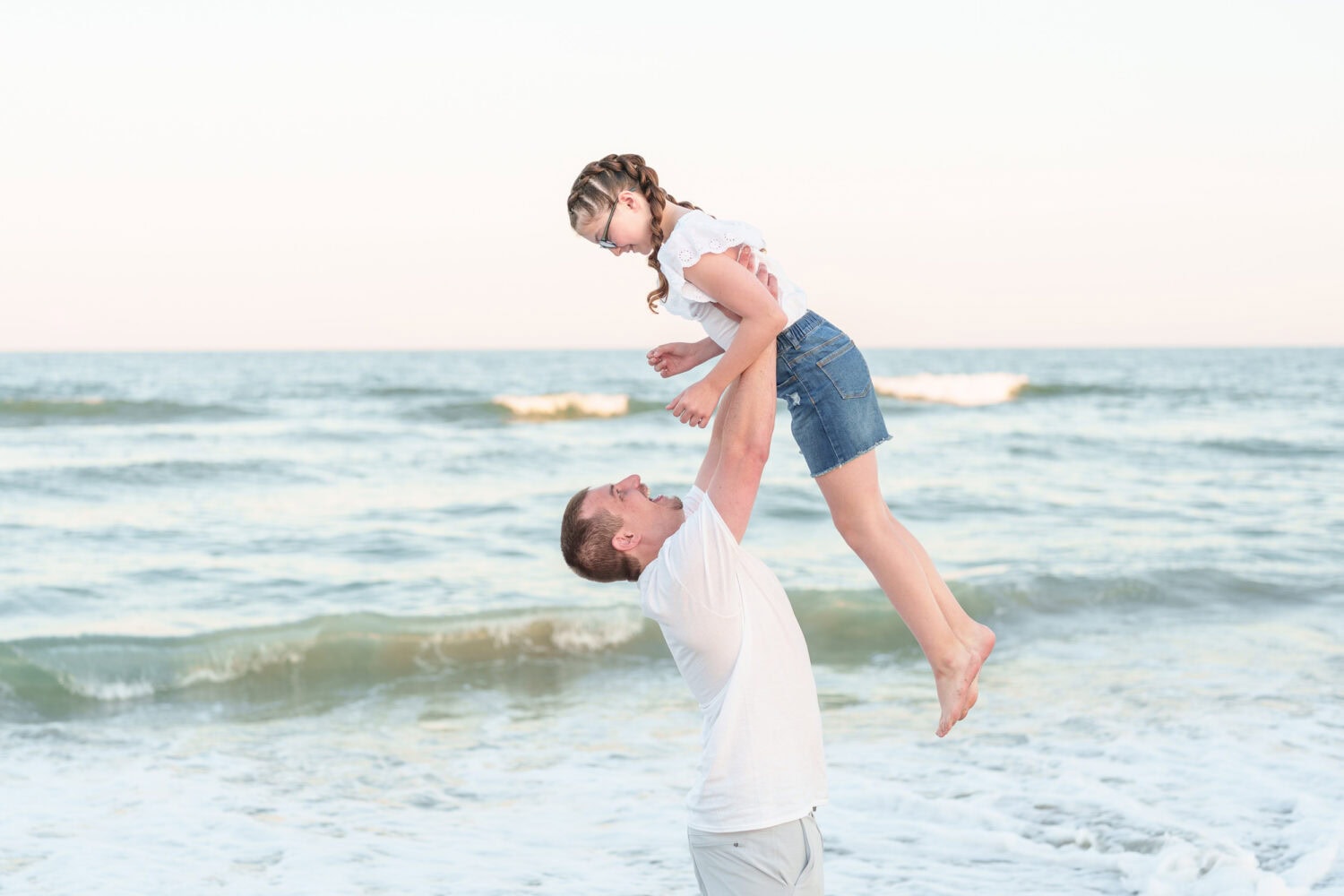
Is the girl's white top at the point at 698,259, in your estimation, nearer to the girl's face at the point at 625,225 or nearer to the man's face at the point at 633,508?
the girl's face at the point at 625,225

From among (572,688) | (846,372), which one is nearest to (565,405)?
(572,688)

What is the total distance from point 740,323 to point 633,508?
519 millimetres

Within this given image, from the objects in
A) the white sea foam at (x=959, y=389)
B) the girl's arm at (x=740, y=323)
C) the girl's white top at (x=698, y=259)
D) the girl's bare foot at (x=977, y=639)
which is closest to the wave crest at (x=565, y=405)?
the white sea foam at (x=959, y=389)

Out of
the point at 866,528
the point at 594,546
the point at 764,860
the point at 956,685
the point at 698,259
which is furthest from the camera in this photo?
the point at 956,685

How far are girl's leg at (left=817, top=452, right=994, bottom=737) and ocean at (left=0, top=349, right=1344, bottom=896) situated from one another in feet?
3.86

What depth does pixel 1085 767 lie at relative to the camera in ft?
17.7

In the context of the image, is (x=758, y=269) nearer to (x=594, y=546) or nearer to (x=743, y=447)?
(x=743, y=447)

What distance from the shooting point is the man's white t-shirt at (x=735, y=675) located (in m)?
2.50

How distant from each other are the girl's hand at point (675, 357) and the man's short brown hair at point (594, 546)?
63 centimetres

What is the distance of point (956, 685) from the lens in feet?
11.2

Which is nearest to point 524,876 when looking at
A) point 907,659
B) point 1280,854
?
point 1280,854

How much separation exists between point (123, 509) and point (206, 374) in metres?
33.2

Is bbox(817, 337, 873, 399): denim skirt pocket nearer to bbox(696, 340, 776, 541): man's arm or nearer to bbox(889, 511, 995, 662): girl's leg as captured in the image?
bbox(696, 340, 776, 541): man's arm

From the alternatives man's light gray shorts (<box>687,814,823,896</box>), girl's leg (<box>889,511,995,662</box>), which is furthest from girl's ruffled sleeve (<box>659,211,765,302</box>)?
man's light gray shorts (<box>687,814,823,896</box>)
